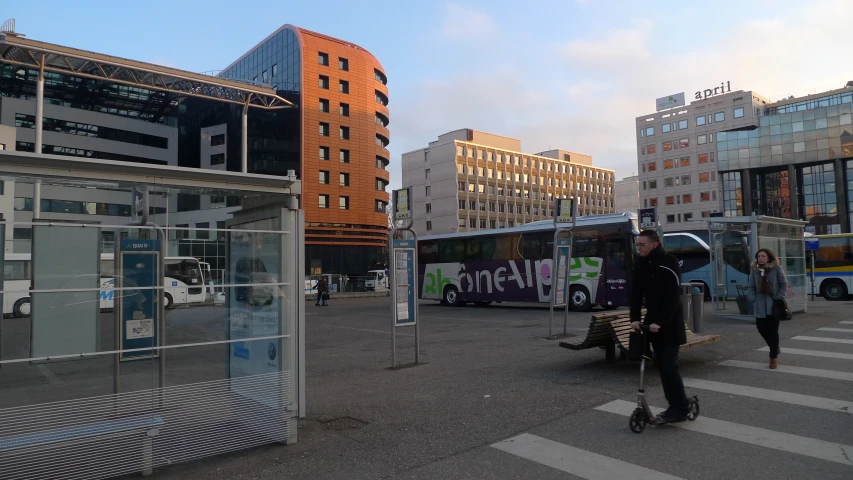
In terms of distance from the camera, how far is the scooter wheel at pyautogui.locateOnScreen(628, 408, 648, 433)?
17.5ft

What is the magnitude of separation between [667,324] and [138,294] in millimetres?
4925

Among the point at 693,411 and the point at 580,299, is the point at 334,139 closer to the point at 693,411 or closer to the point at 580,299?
the point at 580,299

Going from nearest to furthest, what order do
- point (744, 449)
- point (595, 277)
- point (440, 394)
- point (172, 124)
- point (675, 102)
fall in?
point (744, 449) → point (440, 394) → point (595, 277) → point (172, 124) → point (675, 102)

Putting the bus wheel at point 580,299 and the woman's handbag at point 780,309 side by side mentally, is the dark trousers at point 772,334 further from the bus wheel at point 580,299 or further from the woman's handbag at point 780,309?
the bus wheel at point 580,299

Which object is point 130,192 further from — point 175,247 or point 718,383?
point 718,383

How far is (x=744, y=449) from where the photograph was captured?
490 centimetres

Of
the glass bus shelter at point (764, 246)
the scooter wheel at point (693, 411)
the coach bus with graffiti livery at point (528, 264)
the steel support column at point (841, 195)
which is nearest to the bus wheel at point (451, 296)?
the coach bus with graffiti livery at point (528, 264)

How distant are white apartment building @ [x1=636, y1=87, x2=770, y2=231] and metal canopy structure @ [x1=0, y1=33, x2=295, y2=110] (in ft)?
215

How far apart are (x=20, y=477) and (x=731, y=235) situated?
71.6 ft

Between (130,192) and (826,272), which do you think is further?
(826,272)

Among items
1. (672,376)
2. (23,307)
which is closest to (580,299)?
(672,376)

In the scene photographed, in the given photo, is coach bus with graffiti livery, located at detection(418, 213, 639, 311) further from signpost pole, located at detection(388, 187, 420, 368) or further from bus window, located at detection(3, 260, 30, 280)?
bus window, located at detection(3, 260, 30, 280)

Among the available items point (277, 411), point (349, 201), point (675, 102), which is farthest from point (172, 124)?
point (675, 102)

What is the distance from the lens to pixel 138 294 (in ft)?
17.4
